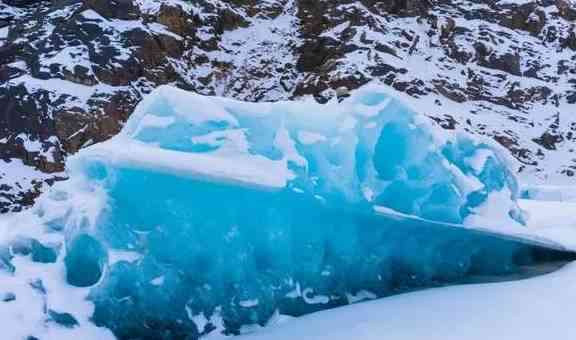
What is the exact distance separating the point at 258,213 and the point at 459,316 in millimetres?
1102

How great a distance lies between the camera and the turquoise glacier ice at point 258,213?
115 inches

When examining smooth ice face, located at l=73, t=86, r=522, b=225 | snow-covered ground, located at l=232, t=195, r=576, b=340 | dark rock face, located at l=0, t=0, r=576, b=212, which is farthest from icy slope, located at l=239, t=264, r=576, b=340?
dark rock face, located at l=0, t=0, r=576, b=212

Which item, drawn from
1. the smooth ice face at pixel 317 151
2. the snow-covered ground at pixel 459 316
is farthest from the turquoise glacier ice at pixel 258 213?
the snow-covered ground at pixel 459 316

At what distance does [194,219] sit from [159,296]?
0.40 meters

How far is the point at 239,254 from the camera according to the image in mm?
3121

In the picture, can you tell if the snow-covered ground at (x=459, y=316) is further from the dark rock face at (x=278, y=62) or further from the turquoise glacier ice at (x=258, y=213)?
the dark rock face at (x=278, y=62)

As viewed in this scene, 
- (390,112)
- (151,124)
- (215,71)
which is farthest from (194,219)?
(215,71)

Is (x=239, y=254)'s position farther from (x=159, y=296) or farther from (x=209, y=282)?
(x=159, y=296)

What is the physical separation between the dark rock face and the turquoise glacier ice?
513 inches

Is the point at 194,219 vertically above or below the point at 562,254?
above

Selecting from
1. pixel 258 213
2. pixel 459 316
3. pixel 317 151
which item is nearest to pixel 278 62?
pixel 317 151

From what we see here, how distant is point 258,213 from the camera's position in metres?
3.18

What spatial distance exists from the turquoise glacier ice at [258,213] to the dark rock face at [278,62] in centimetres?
1304

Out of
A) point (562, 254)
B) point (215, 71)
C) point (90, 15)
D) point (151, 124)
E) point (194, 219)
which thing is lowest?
point (215, 71)
